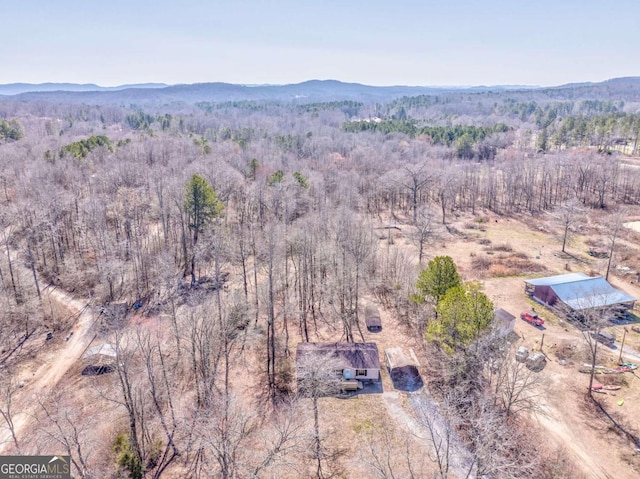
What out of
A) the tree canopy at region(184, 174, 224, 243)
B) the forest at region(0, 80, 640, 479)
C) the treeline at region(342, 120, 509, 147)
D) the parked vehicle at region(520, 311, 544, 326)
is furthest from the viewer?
the treeline at region(342, 120, 509, 147)

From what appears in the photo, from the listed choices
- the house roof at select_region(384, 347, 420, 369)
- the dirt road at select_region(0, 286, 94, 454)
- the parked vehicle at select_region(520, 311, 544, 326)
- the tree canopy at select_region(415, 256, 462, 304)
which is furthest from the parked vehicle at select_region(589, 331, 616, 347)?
the dirt road at select_region(0, 286, 94, 454)

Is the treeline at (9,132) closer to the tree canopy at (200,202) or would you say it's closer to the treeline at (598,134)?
the tree canopy at (200,202)

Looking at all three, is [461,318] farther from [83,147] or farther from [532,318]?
[83,147]

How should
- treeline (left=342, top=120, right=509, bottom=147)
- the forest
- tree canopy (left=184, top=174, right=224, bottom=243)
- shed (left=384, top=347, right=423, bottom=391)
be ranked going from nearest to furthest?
the forest → shed (left=384, top=347, right=423, bottom=391) → tree canopy (left=184, top=174, right=224, bottom=243) → treeline (left=342, top=120, right=509, bottom=147)

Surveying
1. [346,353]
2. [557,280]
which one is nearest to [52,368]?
[346,353]

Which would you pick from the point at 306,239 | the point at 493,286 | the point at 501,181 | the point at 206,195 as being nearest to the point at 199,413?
the point at 306,239

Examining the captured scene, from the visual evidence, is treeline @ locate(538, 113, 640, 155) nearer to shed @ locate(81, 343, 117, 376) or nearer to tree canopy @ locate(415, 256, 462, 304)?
tree canopy @ locate(415, 256, 462, 304)
